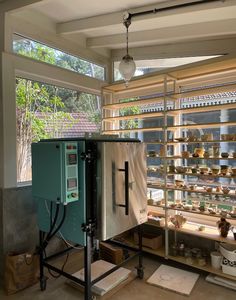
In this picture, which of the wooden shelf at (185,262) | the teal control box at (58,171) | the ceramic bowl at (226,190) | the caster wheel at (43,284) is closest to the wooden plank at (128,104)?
the ceramic bowl at (226,190)

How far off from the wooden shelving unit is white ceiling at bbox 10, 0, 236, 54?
1.47ft

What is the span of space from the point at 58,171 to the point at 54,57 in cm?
179

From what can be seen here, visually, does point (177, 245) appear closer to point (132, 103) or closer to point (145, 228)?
point (145, 228)

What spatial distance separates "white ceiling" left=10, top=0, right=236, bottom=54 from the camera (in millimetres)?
2443

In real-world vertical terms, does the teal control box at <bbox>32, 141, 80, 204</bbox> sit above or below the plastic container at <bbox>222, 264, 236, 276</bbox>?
above

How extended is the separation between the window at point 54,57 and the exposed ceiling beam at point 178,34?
381 mm

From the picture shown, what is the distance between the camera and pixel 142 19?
2.55m

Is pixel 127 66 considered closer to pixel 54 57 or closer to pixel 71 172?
pixel 71 172

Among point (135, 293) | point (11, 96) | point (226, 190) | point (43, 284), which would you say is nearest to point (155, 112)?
point (226, 190)

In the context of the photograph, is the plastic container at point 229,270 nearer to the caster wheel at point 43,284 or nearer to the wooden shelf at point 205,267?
the wooden shelf at point 205,267

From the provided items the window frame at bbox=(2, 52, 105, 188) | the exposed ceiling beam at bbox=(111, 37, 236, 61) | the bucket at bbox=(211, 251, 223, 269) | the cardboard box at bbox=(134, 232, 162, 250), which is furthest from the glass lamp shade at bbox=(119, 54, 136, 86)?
the bucket at bbox=(211, 251, 223, 269)

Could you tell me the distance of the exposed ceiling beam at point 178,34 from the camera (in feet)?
8.87

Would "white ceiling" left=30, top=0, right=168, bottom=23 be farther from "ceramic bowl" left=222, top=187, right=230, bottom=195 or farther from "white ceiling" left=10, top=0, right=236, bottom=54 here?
"ceramic bowl" left=222, top=187, right=230, bottom=195

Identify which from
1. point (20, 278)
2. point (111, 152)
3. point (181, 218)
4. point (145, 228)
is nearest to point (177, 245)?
point (181, 218)
